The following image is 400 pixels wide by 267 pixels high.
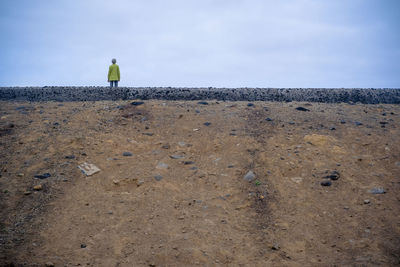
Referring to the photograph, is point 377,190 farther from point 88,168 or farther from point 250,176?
point 88,168

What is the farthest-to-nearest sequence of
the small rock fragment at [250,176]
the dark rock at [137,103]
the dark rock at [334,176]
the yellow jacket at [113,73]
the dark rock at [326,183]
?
the yellow jacket at [113,73] → the dark rock at [137,103] → the small rock fragment at [250,176] → the dark rock at [334,176] → the dark rock at [326,183]

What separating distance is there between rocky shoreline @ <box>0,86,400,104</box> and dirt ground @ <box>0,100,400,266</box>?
78 centimetres

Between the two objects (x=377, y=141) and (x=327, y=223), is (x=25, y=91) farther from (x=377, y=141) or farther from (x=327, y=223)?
(x=377, y=141)

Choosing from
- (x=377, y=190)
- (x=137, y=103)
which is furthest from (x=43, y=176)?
(x=377, y=190)

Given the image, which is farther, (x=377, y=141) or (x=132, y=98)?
(x=132, y=98)

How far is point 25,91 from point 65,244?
244 inches

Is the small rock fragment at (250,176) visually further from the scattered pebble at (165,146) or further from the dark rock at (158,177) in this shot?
the scattered pebble at (165,146)

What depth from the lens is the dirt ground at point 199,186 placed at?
402 centimetres

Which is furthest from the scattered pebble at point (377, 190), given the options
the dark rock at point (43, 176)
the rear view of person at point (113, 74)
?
the rear view of person at point (113, 74)

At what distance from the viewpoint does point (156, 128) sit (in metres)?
6.69

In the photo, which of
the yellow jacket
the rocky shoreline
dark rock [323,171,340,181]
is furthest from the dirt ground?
the yellow jacket

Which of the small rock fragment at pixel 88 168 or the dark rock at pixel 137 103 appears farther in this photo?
the dark rock at pixel 137 103

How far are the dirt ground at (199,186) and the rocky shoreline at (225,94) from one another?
2.56 feet

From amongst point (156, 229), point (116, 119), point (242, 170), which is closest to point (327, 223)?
point (242, 170)
